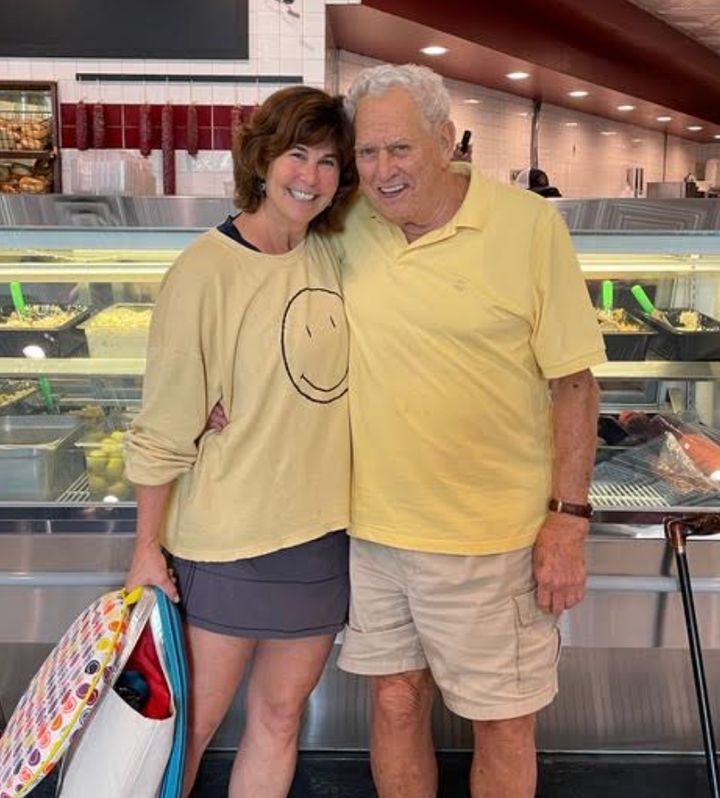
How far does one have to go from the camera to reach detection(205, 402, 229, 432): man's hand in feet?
5.61

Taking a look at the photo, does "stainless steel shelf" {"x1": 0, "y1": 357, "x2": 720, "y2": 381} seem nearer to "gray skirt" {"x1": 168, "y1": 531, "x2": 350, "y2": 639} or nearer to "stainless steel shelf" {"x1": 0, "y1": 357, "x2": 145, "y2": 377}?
"stainless steel shelf" {"x1": 0, "y1": 357, "x2": 145, "y2": 377}

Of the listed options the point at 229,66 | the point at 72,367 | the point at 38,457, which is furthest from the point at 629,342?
the point at 229,66

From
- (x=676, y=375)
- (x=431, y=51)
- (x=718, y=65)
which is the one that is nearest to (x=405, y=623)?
(x=676, y=375)

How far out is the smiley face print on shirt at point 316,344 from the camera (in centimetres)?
168

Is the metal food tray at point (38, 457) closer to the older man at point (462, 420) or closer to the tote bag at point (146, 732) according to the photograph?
the tote bag at point (146, 732)

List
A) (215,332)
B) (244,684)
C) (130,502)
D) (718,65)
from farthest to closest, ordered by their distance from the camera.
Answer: (718,65) < (244,684) < (130,502) < (215,332)

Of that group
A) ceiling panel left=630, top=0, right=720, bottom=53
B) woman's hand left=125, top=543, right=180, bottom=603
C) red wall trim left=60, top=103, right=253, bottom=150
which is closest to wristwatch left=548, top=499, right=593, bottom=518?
woman's hand left=125, top=543, right=180, bottom=603

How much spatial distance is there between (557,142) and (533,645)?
8347mm

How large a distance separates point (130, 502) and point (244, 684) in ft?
2.09

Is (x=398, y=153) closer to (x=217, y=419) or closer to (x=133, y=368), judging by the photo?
(x=217, y=419)

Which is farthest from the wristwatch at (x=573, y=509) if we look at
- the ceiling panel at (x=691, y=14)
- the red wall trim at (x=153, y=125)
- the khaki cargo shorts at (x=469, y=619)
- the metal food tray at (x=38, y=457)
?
the ceiling panel at (x=691, y=14)

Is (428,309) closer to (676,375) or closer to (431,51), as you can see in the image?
(676,375)

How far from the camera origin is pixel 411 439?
5.69 ft

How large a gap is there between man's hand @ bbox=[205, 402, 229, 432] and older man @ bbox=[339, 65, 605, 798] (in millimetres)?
234
